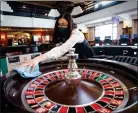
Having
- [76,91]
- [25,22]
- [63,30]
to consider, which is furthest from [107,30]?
[76,91]

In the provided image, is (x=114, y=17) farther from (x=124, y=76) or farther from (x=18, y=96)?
(x=18, y=96)

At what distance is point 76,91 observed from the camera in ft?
3.00

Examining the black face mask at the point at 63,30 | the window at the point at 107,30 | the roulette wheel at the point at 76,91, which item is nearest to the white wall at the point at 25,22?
the window at the point at 107,30

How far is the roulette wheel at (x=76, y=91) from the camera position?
74 cm

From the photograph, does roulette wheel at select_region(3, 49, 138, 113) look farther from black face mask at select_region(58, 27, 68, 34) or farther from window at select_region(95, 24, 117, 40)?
window at select_region(95, 24, 117, 40)

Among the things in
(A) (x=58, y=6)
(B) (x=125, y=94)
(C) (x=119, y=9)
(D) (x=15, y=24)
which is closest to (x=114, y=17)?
(C) (x=119, y=9)

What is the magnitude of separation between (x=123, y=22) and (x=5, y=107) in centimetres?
879

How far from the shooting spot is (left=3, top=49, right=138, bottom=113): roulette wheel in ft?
2.43

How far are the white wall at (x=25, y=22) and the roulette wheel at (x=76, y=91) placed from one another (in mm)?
5298

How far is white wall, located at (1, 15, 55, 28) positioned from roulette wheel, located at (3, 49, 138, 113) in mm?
5298

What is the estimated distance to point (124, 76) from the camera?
3.73 ft

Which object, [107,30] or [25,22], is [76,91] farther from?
[107,30]

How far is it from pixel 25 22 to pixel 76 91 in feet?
19.6

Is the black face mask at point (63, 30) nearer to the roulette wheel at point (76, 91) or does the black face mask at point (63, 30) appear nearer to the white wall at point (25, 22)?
the roulette wheel at point (76, 91)
